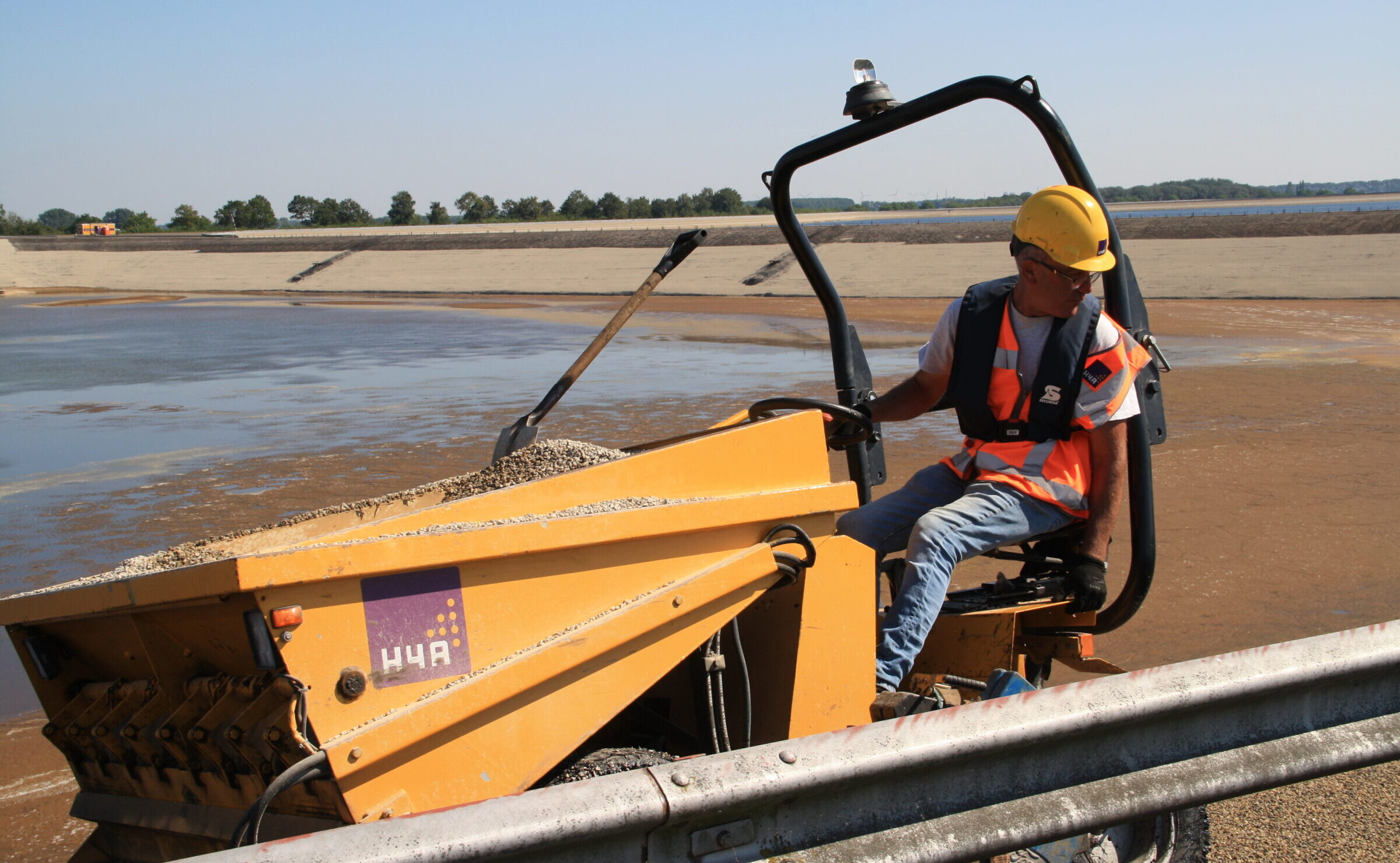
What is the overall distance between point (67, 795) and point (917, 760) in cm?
319

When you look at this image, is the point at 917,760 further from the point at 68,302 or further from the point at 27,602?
the point at 68,302

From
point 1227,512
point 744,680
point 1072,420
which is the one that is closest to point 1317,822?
point 1072,420

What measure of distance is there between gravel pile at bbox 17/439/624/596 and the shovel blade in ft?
1.18

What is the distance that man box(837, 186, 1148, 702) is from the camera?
3.04m

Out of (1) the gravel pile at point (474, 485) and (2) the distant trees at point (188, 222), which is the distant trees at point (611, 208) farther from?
(1) the gravel pile at point (474, 485)

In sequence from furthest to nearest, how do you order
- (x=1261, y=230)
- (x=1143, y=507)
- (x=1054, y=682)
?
(x=1261, y=230) < (x=1054, y=682) < (x=1143, y=507)

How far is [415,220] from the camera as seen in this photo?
77.5m

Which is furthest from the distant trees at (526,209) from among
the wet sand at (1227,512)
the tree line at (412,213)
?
the wet sand at (1227,512)

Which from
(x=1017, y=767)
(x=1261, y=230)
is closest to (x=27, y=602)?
(x=1017, y=767)

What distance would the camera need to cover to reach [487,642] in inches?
88.6

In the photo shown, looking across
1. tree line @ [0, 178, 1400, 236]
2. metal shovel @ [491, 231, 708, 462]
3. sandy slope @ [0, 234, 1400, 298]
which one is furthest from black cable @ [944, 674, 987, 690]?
tree line @ [0, 178, 1400, 236]

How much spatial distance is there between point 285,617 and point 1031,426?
83.1 inches

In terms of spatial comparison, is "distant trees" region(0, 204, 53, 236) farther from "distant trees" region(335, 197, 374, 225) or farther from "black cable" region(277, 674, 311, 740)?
"black cable" region(277, 674, 311, 740)

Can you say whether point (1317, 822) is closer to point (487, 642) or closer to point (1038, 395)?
point (1038, 395)
